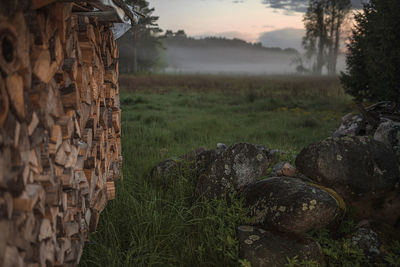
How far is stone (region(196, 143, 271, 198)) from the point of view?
145 inches

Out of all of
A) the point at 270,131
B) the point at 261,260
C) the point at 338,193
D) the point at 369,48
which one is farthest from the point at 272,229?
the point at 369,48

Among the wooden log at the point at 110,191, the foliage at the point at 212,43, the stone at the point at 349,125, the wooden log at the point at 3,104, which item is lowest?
the wooden log at the point at 110,191

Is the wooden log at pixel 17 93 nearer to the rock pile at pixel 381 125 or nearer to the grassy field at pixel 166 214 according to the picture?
the grassy field at pixel 166 214

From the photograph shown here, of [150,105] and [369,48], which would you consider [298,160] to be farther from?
[150,105]

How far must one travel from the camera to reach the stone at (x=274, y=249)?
2725 mm

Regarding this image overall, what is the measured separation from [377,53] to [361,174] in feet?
24.4

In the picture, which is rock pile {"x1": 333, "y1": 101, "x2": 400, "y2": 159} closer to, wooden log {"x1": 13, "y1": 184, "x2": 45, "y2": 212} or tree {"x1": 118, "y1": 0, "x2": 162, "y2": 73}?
wooden log {"x1": 13, "y1": 184, "x2": 45, "y2": 212}

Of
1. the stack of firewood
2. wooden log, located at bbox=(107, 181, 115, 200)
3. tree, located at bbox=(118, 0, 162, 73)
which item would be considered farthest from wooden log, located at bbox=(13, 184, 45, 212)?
tree, located at bbox=(118, 0, 162, 73)

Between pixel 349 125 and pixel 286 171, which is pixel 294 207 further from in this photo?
pixel 349 125

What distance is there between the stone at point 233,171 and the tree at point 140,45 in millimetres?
35543

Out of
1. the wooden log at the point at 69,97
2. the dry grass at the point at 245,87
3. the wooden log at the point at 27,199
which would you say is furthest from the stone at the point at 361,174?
the dry grass at the point at 245,87

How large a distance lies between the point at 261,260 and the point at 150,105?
970cm

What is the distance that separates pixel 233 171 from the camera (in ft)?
12.2

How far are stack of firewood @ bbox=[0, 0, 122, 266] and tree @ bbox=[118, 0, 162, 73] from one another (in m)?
36.2
